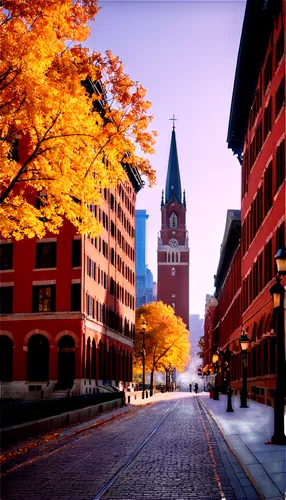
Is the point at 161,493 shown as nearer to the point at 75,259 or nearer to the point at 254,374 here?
the point at 254,374

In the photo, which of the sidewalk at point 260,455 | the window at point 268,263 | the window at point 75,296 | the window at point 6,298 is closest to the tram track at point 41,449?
the sidewalk at point 260,455

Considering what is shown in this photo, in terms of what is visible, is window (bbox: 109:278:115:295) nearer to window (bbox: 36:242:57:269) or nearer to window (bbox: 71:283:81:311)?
window (bbox: 36:242:57:269)

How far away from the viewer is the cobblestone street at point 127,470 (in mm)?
10828

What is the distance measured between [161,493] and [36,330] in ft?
153

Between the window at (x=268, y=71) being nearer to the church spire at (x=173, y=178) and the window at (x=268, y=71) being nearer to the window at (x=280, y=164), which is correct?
the window at (x=280, y=164)

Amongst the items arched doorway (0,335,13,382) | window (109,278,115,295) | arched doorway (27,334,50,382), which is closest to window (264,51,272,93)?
arched doorway (27,334,50,382)

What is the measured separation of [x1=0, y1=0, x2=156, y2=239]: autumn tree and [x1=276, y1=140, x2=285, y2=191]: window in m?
10.1

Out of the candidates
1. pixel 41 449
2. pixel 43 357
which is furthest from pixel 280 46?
pixel 43 357

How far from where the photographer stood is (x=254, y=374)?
43969 mm

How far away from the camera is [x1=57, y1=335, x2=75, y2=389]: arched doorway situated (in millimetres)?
55675

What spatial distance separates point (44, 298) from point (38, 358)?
4953 millimetres

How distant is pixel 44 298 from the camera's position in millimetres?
57094

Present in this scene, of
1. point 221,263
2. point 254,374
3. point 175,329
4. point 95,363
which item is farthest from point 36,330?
point 175,329

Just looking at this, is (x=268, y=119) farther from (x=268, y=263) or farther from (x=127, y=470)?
(x=127, y=470)
